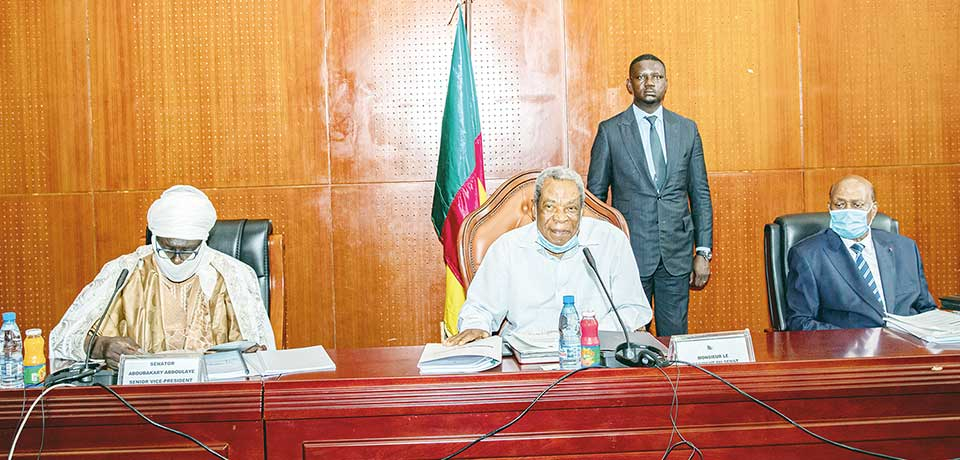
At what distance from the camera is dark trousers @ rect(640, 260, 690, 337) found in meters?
3.88

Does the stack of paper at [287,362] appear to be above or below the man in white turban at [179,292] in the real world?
below

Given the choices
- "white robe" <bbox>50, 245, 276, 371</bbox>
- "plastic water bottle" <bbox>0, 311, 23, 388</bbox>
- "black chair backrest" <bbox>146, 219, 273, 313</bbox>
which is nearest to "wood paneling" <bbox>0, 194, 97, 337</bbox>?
"black chair backrest" <bbox>146, 219, 273, 313</bbox>

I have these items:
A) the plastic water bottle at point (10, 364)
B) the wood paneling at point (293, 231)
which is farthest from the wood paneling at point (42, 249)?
the plastic water bottle at point (10, 364)

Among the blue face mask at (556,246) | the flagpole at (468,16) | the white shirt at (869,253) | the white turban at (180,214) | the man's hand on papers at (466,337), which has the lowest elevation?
the man's hand on papers at (466,337)

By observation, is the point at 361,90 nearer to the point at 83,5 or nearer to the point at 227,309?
the point at 83,5

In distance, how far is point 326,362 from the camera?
2.08 m

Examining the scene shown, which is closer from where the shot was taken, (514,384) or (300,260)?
(514,384)

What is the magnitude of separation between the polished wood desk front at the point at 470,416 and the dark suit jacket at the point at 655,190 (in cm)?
198

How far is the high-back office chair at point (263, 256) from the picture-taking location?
111 inches

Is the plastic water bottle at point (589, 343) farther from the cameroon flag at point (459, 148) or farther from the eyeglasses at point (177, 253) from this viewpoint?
the cameroon flag at point (459, 148)

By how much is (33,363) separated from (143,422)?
362 mm

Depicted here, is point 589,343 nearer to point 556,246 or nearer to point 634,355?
point 634,355

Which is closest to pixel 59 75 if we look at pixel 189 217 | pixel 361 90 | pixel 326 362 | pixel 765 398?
pixel 361 90

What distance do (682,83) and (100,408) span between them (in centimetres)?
365
